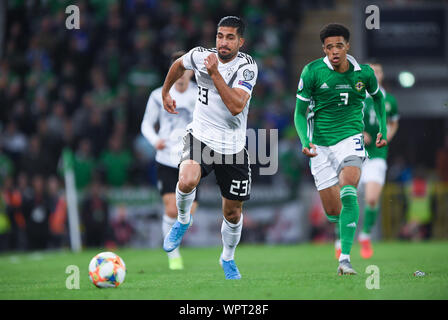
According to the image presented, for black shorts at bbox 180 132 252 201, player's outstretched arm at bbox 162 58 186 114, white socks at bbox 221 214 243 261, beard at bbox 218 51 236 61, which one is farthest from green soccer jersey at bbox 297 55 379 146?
white socks at bbox 221 214 243 261

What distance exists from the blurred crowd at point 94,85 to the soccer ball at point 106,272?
34.8ft

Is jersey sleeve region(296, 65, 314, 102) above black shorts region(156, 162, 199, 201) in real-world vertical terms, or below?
above

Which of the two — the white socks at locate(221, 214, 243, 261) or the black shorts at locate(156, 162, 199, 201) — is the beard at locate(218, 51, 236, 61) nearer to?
the white socks at locate(221, 214, 243, 261)

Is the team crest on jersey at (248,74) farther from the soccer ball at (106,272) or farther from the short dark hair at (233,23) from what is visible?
the soccer ball at (106,272)

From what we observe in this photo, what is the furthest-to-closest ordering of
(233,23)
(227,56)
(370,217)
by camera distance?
(370,217) → (227,56) → (233,23)

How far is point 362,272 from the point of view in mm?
8742

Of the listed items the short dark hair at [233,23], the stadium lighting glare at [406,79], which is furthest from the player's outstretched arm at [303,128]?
the stadium lighting glare at [406,79]

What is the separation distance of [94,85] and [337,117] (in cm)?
1194

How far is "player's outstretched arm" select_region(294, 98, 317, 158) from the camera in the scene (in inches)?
331

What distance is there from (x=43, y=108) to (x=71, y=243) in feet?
11.6

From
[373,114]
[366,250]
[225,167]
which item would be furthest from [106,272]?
[373,114]

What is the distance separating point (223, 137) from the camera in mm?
8312

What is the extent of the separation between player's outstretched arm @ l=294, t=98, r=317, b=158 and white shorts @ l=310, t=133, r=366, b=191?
17.9 inches

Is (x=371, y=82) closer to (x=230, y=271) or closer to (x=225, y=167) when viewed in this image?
(x=225, y=167)
